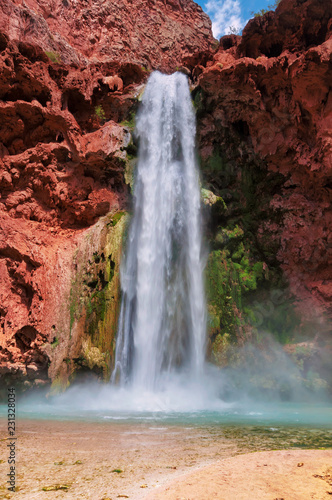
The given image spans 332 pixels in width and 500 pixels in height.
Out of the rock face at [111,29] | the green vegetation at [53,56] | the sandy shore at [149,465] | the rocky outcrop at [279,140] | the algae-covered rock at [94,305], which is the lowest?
the sandy shore at [149,465]

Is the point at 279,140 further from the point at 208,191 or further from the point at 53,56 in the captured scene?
the point at 53,56

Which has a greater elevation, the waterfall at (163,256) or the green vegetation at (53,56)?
the green vegetation at (53,56)

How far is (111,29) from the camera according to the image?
25.4m

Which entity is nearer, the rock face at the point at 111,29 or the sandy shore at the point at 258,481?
the sandy shore at the point at 258,481

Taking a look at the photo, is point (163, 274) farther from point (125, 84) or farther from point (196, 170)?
point (125, 84)

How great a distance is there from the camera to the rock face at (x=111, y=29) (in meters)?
20.4

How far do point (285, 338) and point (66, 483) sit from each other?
12.2 meters

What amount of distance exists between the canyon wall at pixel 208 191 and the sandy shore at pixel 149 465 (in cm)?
710

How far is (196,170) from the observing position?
15320mm

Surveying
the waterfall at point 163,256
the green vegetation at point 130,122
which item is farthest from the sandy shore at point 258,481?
the green vegetation at point 130,122

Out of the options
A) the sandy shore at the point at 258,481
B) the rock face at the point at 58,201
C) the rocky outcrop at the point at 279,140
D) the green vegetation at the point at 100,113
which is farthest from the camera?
the green vegetation at the point at 100,113

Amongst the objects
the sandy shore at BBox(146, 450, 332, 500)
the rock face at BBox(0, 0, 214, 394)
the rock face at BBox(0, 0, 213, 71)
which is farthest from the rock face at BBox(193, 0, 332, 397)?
the rock face at BBox(0, 0, 213, 71)

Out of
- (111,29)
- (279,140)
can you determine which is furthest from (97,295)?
(111,29)

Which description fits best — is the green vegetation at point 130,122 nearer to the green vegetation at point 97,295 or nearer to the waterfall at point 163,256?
the waterfall at point 163,256
